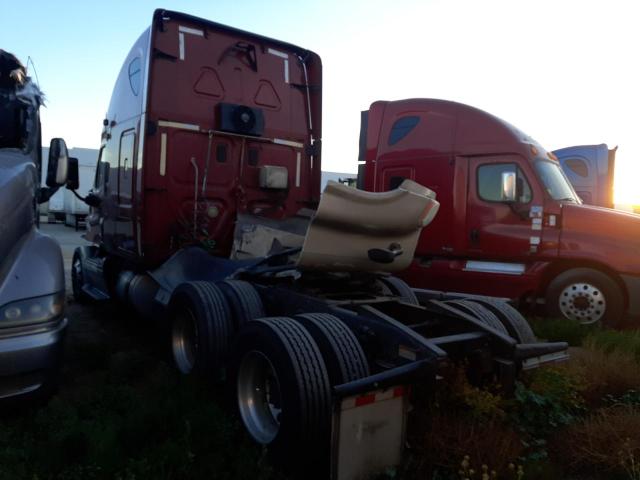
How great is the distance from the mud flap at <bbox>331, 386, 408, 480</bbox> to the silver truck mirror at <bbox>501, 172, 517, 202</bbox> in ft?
15.2

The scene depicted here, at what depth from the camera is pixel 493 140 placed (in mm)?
6953

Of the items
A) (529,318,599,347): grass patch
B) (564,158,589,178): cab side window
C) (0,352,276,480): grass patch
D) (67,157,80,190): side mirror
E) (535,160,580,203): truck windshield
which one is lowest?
(0,352,276,480): grass patch

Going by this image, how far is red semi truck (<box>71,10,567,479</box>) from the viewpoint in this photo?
110 inches

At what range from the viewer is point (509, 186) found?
6.71 meters

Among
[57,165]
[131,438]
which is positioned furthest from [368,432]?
[57,165]

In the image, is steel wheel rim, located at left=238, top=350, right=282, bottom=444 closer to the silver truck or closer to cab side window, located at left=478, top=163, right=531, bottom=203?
the silver truck

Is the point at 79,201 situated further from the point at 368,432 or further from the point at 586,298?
the point at 368,432

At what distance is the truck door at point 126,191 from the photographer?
5.64 metres

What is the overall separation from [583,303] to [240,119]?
Answer: 4.60 m

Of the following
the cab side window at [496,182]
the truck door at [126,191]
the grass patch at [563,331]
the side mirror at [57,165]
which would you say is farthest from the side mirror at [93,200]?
the grass patch at [563,331]

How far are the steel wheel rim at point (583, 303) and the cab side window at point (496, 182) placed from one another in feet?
4.08

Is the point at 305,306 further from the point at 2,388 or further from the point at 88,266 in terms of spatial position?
the point at 88,266

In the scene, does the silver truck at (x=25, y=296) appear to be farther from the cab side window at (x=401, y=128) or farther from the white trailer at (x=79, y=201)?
the white trailer at (x=79, y=201)

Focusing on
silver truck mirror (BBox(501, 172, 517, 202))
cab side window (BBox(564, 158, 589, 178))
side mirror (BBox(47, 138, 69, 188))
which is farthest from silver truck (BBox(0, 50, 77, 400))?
cab side window (BBox(564, 158, 589, 178))
